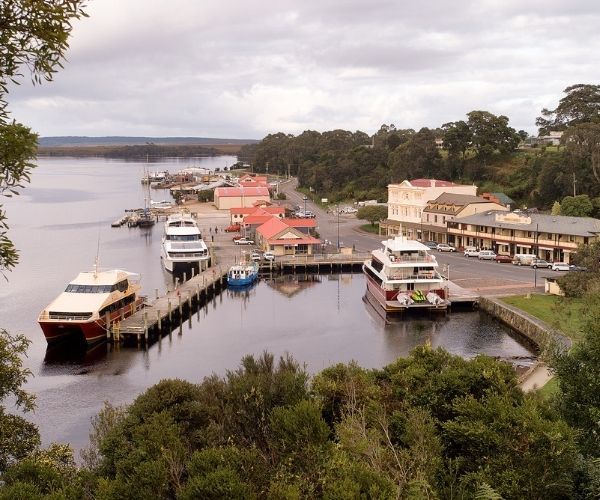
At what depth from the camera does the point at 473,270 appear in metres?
54.2

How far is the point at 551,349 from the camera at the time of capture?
1712 cm

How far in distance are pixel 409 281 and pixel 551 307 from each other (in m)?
11.0

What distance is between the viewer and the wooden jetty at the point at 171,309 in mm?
37656

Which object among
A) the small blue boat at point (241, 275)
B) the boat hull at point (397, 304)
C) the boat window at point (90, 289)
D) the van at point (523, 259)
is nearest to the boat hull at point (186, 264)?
the small blue boat at point (241, 275)

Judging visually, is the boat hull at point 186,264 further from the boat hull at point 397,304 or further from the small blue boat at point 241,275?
the boat hull at point 397,304

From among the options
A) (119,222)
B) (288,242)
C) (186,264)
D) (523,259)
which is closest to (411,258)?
(523,259)

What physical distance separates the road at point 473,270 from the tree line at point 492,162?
13.5 metres

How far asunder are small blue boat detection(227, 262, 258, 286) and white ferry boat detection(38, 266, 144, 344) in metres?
13.3

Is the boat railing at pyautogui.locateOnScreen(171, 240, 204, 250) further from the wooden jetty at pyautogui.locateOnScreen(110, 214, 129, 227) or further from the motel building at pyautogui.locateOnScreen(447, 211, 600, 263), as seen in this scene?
the wooden jetty at pyautogui.locateOnScreen(110, 214, 129, 227)

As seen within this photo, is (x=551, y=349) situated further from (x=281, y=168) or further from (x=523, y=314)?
(x=281, y=168)

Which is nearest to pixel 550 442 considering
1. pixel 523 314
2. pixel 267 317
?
pixel 523 314

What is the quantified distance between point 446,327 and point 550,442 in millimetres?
28376

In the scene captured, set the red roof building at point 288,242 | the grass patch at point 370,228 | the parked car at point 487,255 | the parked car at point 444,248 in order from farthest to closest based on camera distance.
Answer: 1. the grass patch at point 370,228
2. the parked car at point 444,248
3. the red roof building at point 288,242
4. the parked car at point 487,255

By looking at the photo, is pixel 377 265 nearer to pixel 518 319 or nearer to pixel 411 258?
pixel 411 258
